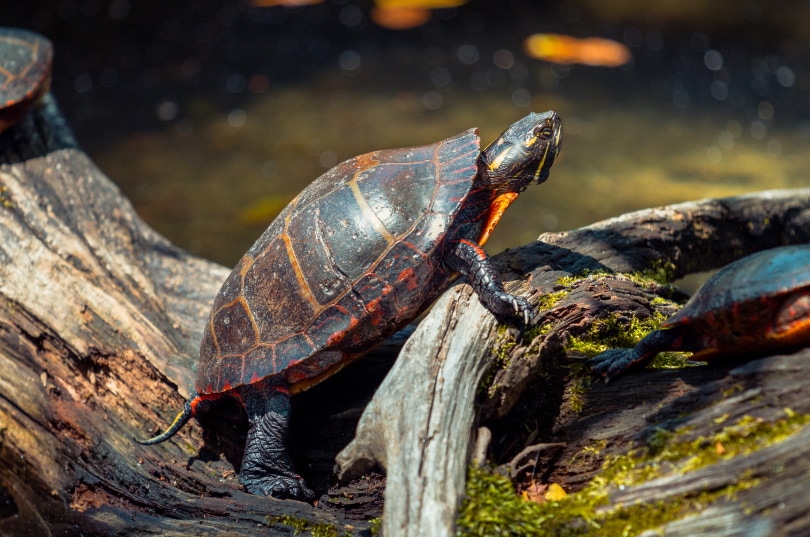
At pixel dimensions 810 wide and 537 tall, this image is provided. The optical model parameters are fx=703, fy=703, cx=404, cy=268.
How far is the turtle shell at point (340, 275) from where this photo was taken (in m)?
2.76

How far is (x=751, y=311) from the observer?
2.12 metres

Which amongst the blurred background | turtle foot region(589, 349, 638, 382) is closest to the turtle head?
turtle foot region(589, 349, 638, 382)

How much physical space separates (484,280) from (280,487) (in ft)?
3.71

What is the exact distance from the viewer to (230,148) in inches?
278

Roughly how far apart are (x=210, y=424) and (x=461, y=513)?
4.79 feet

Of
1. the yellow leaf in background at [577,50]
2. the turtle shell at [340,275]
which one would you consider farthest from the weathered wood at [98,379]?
the yellow leaf in background at [577,50]

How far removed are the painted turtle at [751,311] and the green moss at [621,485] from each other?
0.83ft

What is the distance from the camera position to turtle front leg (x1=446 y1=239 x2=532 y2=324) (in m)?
2.56

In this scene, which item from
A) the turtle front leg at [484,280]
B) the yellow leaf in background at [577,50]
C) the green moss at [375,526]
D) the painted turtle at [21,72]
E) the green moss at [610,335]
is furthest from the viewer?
the yellow leaf in background at [577,50]

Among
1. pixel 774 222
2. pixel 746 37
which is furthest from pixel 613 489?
pixel 746 37

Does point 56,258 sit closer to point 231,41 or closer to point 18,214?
point 18,214

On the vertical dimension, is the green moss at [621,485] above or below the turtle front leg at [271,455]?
below

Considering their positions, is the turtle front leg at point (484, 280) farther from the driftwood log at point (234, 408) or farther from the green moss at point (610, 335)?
the green moss at point (610, 335)

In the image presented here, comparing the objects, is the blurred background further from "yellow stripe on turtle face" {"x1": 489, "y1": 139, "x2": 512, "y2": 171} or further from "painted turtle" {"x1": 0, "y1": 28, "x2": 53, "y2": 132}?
"yellow stripe on turtle face" {"x1": 489, "y1": 139, "x2": 512, "y2": 171}
